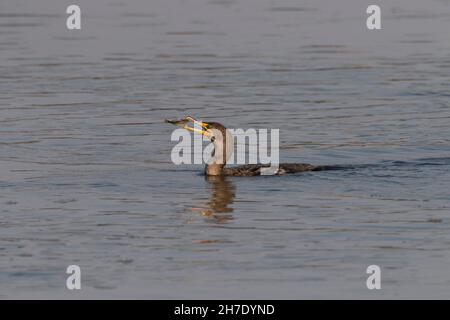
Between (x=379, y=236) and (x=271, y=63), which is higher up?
(x=271, y=63)

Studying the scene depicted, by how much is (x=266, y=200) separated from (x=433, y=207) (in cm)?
194

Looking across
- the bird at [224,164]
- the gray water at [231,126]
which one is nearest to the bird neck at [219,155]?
the bird at [224,164]

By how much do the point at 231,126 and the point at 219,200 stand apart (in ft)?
15.2

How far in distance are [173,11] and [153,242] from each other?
65.0ft

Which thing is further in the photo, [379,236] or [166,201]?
[166,201]

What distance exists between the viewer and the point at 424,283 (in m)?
10.9

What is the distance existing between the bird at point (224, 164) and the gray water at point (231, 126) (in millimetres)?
202

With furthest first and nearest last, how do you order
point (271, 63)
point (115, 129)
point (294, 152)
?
point (271, 63), point (115, 129), point (294, 152)

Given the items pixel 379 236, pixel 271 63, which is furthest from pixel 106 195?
pixel 271 63

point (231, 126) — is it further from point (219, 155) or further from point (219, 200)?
point (219, 200)

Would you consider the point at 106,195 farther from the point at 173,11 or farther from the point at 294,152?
the point at 173,11

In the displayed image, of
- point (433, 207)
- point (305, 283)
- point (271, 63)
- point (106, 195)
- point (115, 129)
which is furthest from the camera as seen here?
point (271, 63)

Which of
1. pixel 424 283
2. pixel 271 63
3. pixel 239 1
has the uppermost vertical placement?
pixel 239 1

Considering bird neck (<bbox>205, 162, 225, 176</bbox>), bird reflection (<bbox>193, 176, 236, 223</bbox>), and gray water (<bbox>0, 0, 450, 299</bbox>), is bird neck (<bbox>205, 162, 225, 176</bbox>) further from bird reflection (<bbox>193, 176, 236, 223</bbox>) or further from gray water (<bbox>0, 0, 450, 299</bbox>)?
gray water (<bbox>0, 0, 450, 299</bbox>)
